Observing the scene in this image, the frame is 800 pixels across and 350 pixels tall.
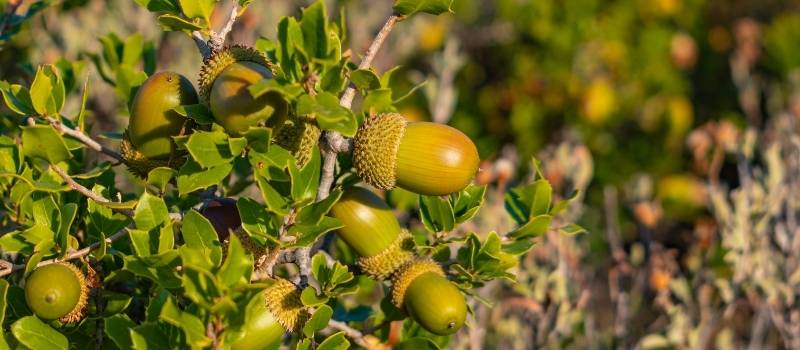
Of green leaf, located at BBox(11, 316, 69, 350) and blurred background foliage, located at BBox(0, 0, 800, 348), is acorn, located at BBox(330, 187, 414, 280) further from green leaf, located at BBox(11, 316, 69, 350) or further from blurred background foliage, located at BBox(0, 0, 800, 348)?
blurred background foliage, located at BBox(0, 0, 800, 348)

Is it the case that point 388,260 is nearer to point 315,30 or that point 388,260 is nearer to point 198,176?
point 198,176

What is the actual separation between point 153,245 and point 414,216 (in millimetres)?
1189

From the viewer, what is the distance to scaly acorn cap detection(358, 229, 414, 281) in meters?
1.34

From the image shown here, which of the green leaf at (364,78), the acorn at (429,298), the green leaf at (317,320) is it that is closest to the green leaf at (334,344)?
the green leaf at (317,320)

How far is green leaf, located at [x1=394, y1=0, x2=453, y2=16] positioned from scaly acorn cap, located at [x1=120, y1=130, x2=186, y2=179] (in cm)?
40

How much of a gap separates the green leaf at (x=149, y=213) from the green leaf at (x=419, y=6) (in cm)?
44

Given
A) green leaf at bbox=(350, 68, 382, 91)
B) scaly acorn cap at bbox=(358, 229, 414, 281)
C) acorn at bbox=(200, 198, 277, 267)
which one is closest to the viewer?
green leaf at bbox=(350, 68, 382, 91)

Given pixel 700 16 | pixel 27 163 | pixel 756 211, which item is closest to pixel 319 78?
pixel 27 163

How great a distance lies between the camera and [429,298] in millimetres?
1272

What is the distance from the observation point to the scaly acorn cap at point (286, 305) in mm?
1182

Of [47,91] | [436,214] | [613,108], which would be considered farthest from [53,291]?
[613,108]

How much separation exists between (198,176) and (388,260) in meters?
0.34

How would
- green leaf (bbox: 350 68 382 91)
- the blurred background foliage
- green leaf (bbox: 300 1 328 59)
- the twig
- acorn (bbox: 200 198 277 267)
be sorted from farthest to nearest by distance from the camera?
1. the blurred background foliage
2. the twig
3. acorn (bbox: 200 198 277 267)
4. green leaf (bbox: 350 68 382 91)
5. green leaf (bbox: 300 1 328 59)

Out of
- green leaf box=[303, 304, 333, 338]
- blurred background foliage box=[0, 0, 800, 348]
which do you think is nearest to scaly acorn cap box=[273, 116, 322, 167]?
green leaf box=[303, 304, 333, 338]
